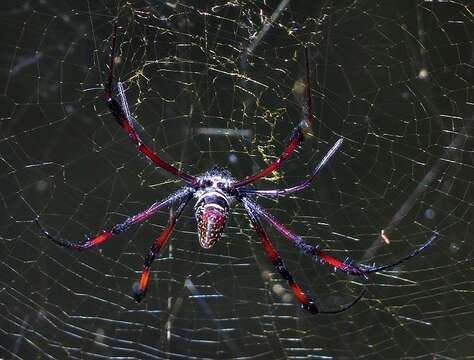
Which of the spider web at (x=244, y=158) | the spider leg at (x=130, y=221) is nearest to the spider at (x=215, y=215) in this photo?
the spider leg at (x=130, y=221)

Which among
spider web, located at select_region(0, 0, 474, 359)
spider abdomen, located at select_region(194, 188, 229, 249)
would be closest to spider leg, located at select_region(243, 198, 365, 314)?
spider abdomen, located at select_region(194, 188, 229, 249)

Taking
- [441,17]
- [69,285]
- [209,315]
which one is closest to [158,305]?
[209,315]

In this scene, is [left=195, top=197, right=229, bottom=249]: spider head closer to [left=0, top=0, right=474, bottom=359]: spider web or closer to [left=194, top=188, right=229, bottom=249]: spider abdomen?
[left=194, top=188, right=229, bottom=249]: spider abdomen

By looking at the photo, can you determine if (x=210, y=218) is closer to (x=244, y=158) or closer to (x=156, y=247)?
(x=156, y=247)

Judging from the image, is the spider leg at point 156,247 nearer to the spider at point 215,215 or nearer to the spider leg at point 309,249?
the spider at point 215,215

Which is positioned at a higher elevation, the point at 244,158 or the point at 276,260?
the point at 244,158

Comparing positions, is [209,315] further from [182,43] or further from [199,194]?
[182,43]

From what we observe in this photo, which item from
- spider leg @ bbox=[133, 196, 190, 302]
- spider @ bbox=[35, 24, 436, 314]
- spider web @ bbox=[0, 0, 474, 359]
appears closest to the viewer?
spider @ bbox=[35, 24, 436, 314]

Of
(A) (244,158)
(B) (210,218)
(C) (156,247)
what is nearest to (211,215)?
(B) (210,218)

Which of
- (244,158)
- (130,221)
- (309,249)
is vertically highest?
(244,158)
